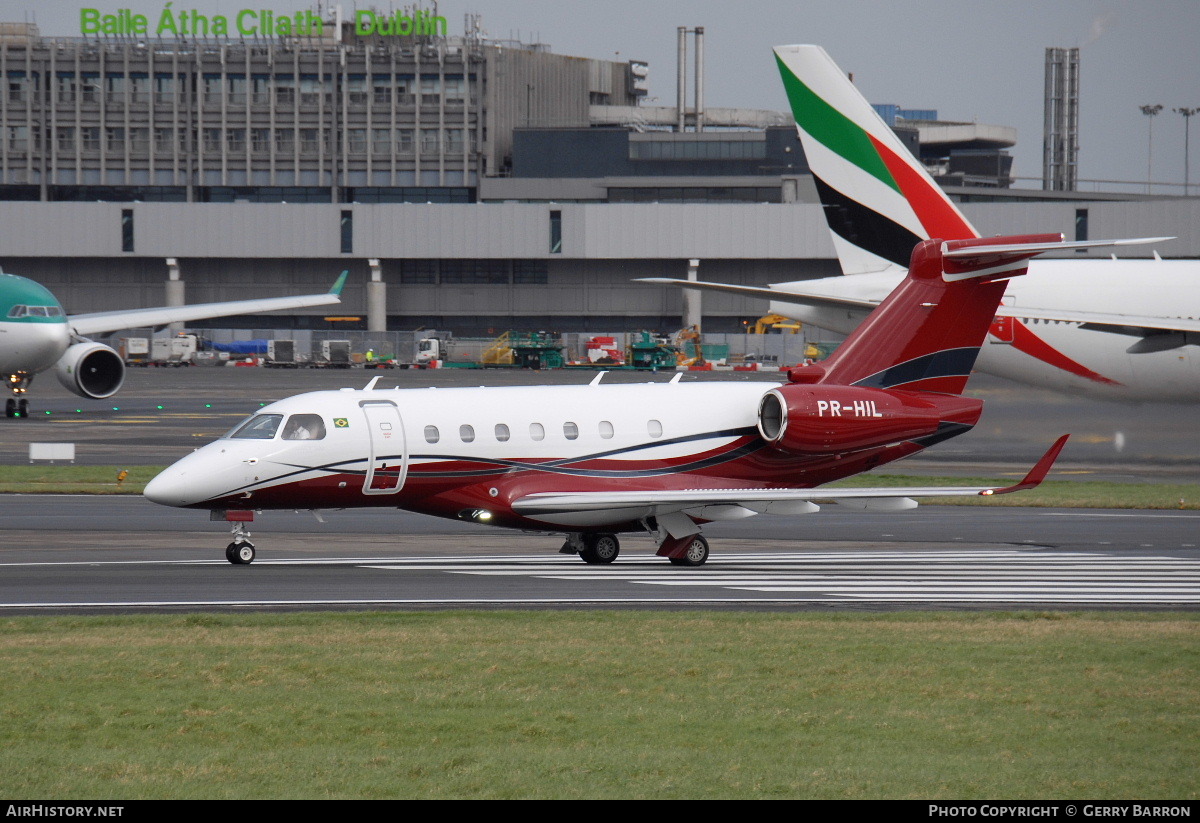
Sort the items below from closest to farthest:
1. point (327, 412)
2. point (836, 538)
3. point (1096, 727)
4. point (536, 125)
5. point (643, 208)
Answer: point (1096, 727) < point (327, 412) < point (836, 538) < point (643, 208) < point (536, 125)

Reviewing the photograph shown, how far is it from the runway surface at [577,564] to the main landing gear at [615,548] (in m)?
0.31

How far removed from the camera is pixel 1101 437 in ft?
132

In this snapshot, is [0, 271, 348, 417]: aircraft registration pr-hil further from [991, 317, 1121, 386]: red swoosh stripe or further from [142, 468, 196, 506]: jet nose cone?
[142, 468, 196, 506]: jet nose cone

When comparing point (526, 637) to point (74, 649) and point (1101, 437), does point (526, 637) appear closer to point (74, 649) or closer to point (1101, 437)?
point (74, 649)

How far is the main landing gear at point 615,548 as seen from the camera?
2733 centimetres

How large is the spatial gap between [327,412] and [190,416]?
41470mm

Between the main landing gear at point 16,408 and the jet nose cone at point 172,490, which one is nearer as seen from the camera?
the jet nose cone at point 172,490

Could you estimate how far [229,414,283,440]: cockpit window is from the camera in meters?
26.4

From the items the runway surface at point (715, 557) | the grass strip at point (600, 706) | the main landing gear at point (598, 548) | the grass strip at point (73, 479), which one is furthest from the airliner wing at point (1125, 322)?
the grass strip at point (73, 479)

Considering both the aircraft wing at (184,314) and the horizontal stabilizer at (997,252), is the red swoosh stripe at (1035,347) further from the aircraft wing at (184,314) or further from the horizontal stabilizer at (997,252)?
the aircraft wing at (184,314)

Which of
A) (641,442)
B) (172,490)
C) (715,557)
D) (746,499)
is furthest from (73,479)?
(746,499)

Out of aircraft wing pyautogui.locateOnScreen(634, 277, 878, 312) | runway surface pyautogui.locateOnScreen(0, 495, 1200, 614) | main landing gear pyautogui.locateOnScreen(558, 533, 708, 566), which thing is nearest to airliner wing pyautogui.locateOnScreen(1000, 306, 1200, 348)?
aircraft wing pyautogui.locateOnScreen(634, 277, 878, 312)

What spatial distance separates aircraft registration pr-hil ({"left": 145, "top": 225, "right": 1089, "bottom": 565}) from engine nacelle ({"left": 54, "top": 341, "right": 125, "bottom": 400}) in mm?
34714

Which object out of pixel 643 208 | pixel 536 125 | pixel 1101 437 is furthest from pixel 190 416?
pixel 536 125
